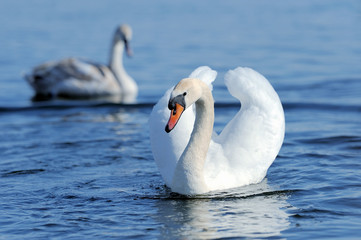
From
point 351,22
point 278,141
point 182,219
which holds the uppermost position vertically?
point 351,22

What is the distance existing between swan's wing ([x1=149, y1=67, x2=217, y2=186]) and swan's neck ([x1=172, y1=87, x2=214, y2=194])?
26cm

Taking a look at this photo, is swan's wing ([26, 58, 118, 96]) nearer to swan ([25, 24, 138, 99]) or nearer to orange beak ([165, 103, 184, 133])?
swan ([25, 24, 138, 99])

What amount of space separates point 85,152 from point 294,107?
14.2 feet

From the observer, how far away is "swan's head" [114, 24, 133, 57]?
15914 mm

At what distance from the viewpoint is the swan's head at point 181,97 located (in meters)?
6.79

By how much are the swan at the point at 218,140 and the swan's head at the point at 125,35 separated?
7.79 m

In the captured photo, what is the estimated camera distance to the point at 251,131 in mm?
7812

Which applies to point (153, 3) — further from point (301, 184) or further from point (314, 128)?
point (301, 184)

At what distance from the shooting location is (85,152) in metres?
10.0

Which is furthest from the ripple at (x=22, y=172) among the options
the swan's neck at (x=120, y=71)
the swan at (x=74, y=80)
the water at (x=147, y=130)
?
the swan at (x=74, y=80)

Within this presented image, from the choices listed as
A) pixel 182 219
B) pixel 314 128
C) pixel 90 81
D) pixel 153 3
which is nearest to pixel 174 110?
pixel 182 219

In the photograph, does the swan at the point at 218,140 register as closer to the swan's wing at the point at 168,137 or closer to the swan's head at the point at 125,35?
the swan's wing at the point at 168,137

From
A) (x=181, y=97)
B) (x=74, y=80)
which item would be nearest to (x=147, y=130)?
(x=74, y=80)

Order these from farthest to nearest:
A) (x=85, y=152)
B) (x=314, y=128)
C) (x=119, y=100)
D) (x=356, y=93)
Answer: (x=119, y=100), (x=356, y=93), (x=314, y=128), (x=85, y=152)
